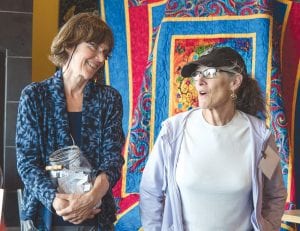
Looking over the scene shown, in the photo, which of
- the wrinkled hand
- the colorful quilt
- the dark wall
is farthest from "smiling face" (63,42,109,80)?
the dark wall

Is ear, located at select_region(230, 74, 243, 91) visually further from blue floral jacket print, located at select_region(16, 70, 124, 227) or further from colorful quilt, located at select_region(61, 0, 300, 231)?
colorful quilt, located at select_region(61, 0, 300, 231)

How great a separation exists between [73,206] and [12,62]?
2662 mm

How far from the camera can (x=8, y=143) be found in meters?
4.17

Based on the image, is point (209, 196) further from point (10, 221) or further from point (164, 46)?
point (10, 221)

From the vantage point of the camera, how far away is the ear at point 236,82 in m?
2.00

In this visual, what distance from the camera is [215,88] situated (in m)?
1.96

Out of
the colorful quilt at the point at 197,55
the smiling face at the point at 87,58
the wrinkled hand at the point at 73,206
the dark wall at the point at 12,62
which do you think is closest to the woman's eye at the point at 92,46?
the smiling face at the point at 87,58

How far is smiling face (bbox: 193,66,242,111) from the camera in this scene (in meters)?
1.95

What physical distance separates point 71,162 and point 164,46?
2082mm

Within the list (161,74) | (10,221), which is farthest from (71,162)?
(10,221)

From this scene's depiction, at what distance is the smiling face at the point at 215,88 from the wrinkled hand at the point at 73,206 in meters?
0.50

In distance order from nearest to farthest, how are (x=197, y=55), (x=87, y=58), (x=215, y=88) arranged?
(x=87, y=58), (x=215, y=88), (x=197, y=55)

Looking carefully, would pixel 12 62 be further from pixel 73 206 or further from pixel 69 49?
pixel 73 206

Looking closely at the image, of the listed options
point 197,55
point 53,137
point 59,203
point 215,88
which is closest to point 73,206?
point 59,203
